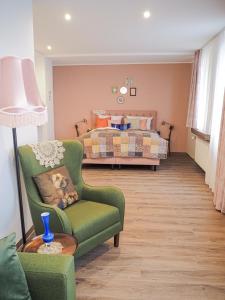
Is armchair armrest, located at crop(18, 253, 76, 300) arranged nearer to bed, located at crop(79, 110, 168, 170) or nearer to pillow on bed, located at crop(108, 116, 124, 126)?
bed, located at crop(79, 110, 168, 170)

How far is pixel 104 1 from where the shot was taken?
9.28 ft

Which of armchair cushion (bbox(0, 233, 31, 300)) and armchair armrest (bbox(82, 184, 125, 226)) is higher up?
armchair cushion (bbox(0, 233, 31, 300))

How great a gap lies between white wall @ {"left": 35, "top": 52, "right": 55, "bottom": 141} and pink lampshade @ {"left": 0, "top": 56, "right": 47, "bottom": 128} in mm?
3980

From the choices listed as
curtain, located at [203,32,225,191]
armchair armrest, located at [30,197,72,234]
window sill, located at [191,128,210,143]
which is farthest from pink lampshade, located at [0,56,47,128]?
window sill, located at [191,128,210,143]

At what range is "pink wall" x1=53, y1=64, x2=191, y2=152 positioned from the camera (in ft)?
21.5

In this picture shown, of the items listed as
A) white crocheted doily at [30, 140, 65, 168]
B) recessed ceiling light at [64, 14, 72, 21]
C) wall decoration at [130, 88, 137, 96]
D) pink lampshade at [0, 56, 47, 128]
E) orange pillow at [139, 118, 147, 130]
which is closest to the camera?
pink lampshade at [0, 56, 47, 128]

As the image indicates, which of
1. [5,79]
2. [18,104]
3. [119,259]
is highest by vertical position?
[5,79]

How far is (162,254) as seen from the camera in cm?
235

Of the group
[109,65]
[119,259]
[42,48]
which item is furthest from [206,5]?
[109,65]

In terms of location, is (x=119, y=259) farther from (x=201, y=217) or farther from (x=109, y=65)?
(x=109, y=65)

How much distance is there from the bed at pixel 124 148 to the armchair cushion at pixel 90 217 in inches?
106

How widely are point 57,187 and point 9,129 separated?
689 mm

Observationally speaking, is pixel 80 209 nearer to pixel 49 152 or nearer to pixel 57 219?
pixel 57 219

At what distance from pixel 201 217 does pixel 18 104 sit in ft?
8.27
